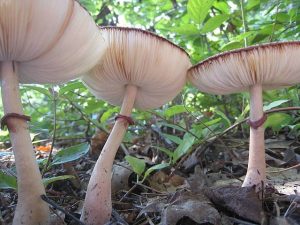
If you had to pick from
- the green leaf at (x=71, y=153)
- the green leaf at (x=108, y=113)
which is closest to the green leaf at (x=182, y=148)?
the green leaf at (x=71, y=153)

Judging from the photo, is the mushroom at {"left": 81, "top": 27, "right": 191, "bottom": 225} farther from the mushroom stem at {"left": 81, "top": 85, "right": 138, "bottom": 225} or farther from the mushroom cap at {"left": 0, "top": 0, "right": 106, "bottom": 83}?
the mushroom cap at {"left": 0, "top": 0, "right": 106, "bottom": 83}

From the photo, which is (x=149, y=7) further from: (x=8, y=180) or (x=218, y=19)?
(x=8, y=180)

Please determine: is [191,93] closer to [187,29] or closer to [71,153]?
[187,29]

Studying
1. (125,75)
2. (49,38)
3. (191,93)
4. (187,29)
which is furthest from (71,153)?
(191,93)

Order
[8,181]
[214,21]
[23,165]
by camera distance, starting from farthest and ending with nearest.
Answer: [214,21] < [8,181] < [23,165]

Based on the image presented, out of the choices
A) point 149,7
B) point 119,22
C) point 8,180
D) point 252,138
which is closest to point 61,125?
point 119,22

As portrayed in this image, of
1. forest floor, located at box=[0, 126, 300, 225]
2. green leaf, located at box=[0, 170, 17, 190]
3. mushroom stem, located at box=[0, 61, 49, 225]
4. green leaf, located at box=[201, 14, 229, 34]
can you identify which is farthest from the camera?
green leaf, located at box=[201, 14, 229, 34]

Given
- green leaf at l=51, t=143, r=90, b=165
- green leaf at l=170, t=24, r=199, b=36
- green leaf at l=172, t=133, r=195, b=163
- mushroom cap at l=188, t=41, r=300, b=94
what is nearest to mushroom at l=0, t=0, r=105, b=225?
green leaf at l=51, t=143, r=90, b=165
